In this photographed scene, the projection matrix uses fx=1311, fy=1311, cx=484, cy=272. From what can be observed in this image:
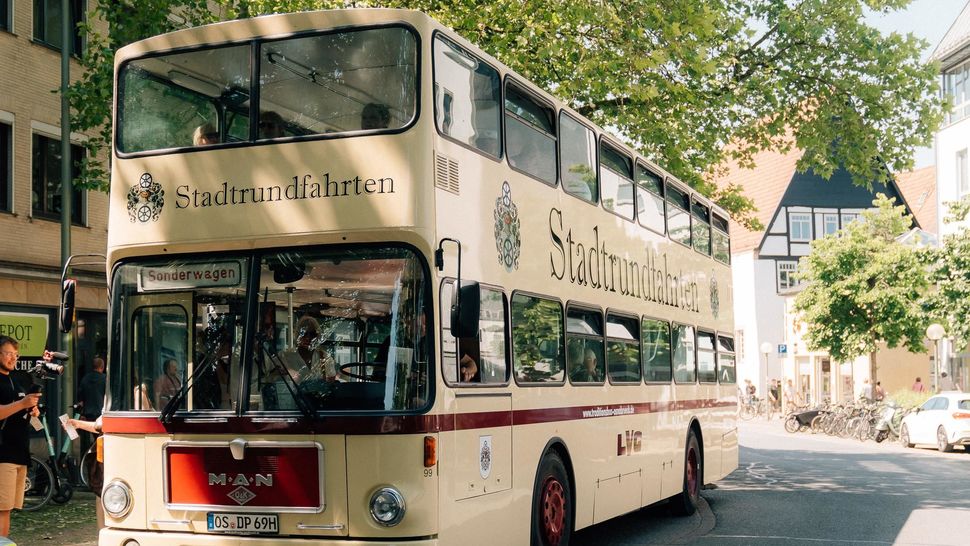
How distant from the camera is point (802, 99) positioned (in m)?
23.4

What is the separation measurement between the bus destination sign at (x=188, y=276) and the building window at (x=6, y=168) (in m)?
15.4

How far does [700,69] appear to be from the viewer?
1842 centimetres

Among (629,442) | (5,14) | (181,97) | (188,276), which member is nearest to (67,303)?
(188,276)

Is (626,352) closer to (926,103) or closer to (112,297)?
(112,297)

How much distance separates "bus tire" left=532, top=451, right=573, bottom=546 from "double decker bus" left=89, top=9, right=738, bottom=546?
68 mm

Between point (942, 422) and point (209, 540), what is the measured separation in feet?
88.8

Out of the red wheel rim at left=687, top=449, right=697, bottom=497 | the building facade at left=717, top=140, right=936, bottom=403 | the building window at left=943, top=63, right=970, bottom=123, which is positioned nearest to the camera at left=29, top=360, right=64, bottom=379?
the red wheel rim at left=687, top=449, right=697, bottom=497

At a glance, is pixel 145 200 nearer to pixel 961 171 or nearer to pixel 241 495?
pixel 241 495

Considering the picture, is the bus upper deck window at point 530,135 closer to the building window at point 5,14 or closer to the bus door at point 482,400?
the bus door at point 482,400

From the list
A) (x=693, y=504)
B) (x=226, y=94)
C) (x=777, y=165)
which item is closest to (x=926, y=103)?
(x=693, y=504)

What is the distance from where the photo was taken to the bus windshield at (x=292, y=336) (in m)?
8.16

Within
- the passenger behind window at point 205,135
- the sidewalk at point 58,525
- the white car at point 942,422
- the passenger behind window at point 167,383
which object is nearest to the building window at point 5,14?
the sidewalk at point 58,525

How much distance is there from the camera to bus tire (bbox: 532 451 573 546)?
1021 centimetres

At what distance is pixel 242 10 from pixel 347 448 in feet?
44.9
